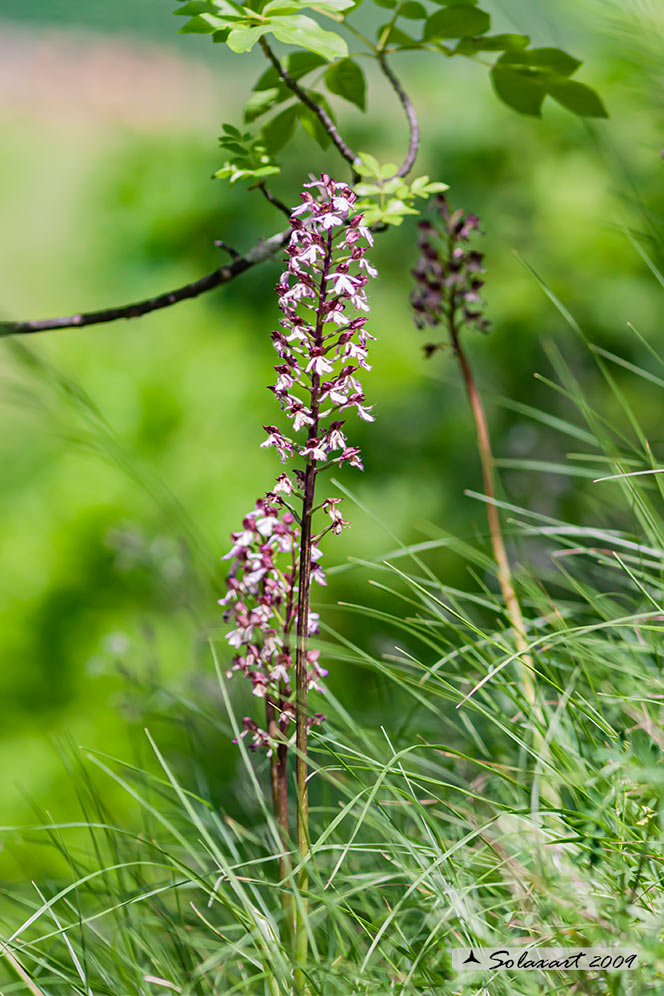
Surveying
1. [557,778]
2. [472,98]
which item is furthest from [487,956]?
[472,98]

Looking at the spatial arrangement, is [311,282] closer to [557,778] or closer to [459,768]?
[557,778]

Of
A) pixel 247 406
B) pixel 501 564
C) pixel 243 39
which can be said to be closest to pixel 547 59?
pixel 243 39

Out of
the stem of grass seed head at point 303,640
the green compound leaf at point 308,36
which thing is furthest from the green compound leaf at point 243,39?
the stem of grass seed head at point 303,640

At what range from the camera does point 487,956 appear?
449 mm

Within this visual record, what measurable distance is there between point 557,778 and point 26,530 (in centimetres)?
190

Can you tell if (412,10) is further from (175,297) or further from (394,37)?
(175,297)

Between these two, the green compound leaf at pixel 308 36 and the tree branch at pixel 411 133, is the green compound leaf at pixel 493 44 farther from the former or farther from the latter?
the green compound leaf at pixel 308 36

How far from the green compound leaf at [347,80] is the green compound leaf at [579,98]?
161mm

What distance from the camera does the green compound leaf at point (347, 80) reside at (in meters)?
0.66

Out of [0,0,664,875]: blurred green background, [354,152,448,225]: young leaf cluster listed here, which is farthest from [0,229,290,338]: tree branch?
[0,0,664,875]: blurred green background

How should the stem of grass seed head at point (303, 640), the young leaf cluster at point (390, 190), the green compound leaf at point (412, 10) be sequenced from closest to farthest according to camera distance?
the stem of grass seed head at point (303, 640) < the young leaf cluster at point (390, 190) < the green compound leaf at point (412, 10)

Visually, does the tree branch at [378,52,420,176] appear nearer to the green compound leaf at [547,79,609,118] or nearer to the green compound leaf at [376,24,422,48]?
the green compound leaf at [376,24,422,48]

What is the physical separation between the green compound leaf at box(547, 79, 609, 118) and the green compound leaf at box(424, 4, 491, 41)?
3.1 inches

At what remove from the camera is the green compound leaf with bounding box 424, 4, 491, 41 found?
60cm
